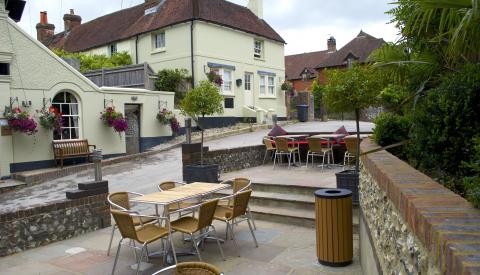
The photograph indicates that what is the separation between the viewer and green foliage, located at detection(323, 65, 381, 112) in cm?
660

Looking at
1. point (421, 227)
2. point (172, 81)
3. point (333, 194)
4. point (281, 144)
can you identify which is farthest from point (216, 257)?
point (172, 81)

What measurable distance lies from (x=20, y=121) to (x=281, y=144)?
7.64 metres

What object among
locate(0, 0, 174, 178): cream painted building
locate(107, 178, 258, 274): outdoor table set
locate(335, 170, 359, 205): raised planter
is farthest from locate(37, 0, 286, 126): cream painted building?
locate(107, 178, 258, 274): outdoor table set

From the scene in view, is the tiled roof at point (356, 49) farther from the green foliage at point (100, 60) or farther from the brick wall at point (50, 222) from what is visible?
the brick wall at point (50, 222)

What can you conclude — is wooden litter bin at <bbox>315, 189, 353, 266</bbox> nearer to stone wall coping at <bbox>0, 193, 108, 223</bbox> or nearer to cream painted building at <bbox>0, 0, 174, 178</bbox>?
stone wall coping at <bbox>0, 193, 108, 223</bbox>

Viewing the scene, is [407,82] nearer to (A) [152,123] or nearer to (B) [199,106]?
(B) [199,106]

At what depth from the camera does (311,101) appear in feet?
92.1

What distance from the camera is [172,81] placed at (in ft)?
64.6

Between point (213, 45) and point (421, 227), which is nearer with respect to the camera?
point (421, 227)

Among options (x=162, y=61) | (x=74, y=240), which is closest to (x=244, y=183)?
(x=74, y=240)

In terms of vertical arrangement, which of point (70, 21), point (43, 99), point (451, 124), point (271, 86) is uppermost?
point (70, 21)

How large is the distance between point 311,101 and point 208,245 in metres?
23.1

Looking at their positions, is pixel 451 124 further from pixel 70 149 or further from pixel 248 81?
pixel 248 81

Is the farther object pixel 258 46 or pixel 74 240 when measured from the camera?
pixel 258 46
